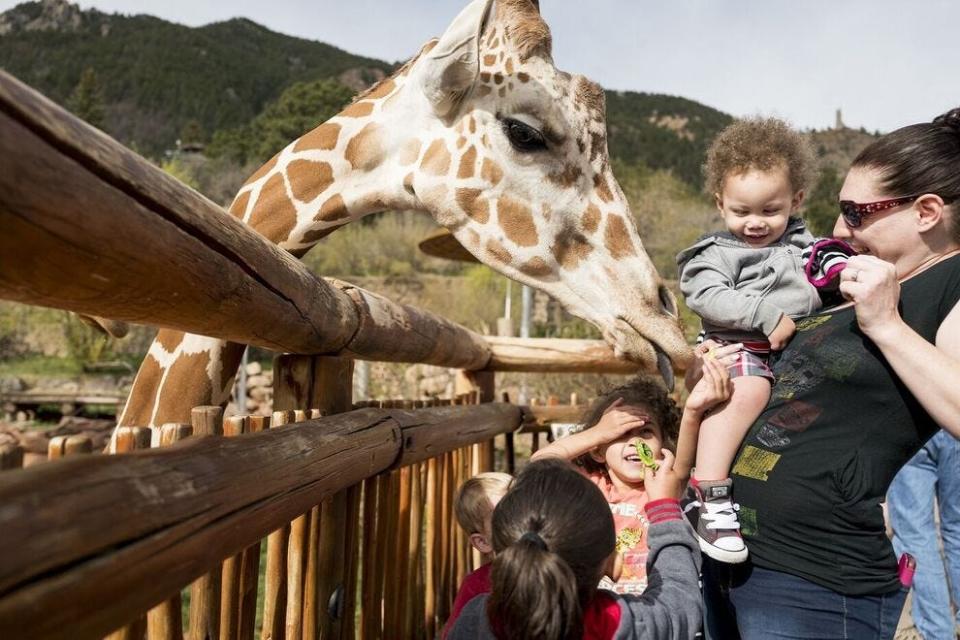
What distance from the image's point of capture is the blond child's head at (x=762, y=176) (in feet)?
7.47

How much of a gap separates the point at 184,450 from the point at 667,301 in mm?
2029

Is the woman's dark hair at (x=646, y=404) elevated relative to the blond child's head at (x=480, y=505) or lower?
elevated

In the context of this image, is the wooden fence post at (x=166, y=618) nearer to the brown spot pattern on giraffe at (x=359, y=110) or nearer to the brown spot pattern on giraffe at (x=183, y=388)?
the brown spot pattern on giraffe at (x=183, y=388)

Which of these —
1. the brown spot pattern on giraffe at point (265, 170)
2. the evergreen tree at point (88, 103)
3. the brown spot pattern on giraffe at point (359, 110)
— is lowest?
the brown spot pattern on giraffe at point (265, 170)

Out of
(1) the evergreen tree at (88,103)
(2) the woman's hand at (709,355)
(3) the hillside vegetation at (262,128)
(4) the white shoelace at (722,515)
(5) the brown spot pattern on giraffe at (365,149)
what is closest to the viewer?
(4) the white shoelace at (722,515)

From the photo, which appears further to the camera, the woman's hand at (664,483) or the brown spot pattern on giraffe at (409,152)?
the brown spot pattern on giraffe at (409,152)

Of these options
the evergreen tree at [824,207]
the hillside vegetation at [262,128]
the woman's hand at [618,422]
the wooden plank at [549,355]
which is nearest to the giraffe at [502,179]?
the woman's hand at [618,422]

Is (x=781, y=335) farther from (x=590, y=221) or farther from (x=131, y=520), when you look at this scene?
(x=131, y=520)

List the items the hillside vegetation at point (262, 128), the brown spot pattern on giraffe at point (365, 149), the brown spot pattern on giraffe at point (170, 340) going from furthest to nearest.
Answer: the hillside vegetation at point (262, 128) → the brown spot pattern on giraffe at point (365, 149) → the brown spot pattern on giraffe at point (170, 340)

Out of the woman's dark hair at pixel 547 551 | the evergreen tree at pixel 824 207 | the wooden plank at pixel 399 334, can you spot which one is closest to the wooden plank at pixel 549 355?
the wooden plank at pixel 399 334

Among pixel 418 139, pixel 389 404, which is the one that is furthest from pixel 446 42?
pixel 389 404

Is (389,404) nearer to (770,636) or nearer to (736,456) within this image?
(736,456)

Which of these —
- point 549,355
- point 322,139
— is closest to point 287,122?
point 549,355

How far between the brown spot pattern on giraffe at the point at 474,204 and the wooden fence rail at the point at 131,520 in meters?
1.42
